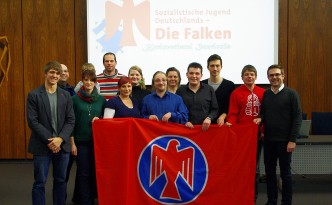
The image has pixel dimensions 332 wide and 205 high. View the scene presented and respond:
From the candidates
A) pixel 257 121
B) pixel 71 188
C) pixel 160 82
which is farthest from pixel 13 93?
pixel 257 121

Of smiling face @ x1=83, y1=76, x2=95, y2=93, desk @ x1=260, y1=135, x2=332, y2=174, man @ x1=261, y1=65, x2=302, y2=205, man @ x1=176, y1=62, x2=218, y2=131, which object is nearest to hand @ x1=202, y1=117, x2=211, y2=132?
man @ x1=176, y1=62, x2=218, y2=131

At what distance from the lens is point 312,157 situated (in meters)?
4.65

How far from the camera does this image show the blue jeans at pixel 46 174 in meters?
3.35

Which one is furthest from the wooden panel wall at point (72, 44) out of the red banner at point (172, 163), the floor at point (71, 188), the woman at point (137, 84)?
the red banner at point (172, 163)

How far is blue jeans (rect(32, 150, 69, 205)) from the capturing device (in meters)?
3.35

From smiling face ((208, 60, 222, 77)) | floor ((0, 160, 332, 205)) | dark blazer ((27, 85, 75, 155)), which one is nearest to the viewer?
dark blazer ((27, 85, 75, 155))

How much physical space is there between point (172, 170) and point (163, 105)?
1.95 feet

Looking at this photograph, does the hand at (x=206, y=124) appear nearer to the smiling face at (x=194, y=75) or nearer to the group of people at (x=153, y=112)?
the group of people at (x=153, y=112)

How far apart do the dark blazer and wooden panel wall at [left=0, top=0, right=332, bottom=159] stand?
348 cm

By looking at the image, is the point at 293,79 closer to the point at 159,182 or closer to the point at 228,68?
the point at 228,68

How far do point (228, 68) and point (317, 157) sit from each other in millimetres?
2448

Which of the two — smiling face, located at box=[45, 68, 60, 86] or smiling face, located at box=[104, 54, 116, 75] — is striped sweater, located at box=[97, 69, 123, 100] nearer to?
smiling face, located at box=[104, 54, 116, 75]

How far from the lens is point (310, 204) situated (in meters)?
4.23

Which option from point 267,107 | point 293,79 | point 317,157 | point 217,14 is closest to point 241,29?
point 217,14
